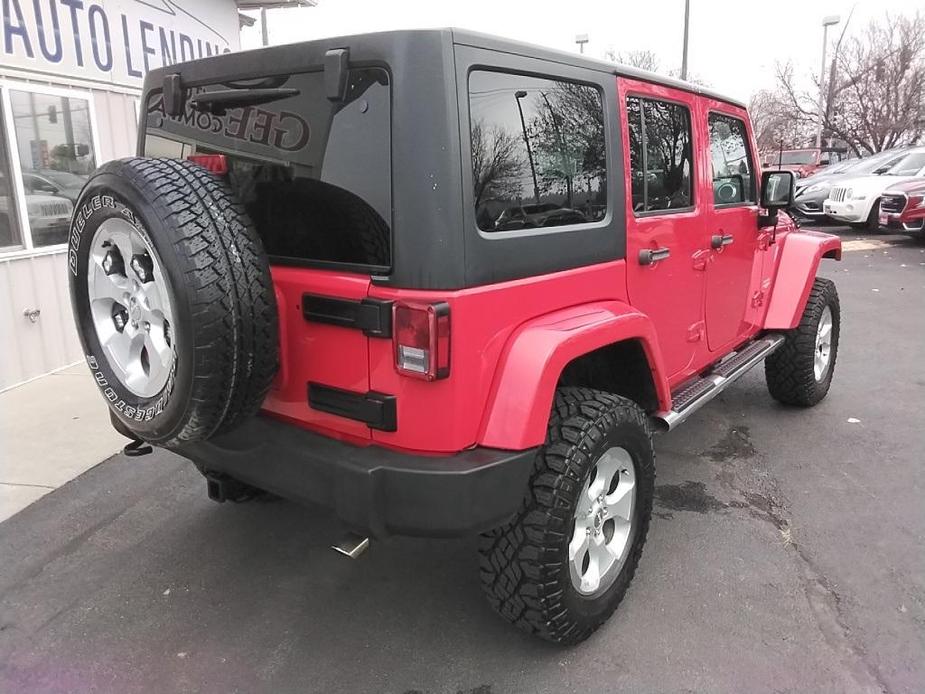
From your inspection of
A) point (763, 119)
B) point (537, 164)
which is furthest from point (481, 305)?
point (763, 119)

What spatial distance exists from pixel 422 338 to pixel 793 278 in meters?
3.33

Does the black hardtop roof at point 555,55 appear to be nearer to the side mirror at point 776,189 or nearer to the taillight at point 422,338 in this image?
the taillight at point 422,338

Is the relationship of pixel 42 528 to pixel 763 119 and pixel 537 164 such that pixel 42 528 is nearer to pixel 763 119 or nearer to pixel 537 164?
pixel 537 164

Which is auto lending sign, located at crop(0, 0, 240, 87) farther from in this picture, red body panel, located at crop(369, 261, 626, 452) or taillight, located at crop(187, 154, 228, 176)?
red body panel, located at crop(369, 261, 626, 452)

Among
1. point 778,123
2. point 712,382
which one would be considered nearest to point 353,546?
point 712,382

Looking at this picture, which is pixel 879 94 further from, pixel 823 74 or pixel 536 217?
pixel 536 217

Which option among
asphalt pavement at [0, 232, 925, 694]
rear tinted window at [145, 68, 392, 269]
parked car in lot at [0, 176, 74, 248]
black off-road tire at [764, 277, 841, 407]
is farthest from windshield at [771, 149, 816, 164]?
rear tinted window at [145, 68, 392, 269]

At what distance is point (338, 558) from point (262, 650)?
0.63m

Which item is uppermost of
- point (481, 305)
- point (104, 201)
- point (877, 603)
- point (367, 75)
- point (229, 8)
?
point (229, 8)

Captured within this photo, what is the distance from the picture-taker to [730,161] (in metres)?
3.89

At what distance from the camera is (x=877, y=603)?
2.77 meters

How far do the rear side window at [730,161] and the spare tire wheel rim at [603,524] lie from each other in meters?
1.67

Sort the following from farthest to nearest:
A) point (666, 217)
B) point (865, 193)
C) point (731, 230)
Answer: point (865, 193) → point (731, 230) → point (666, 217)

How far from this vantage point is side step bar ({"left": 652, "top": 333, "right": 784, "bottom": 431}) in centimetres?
304
